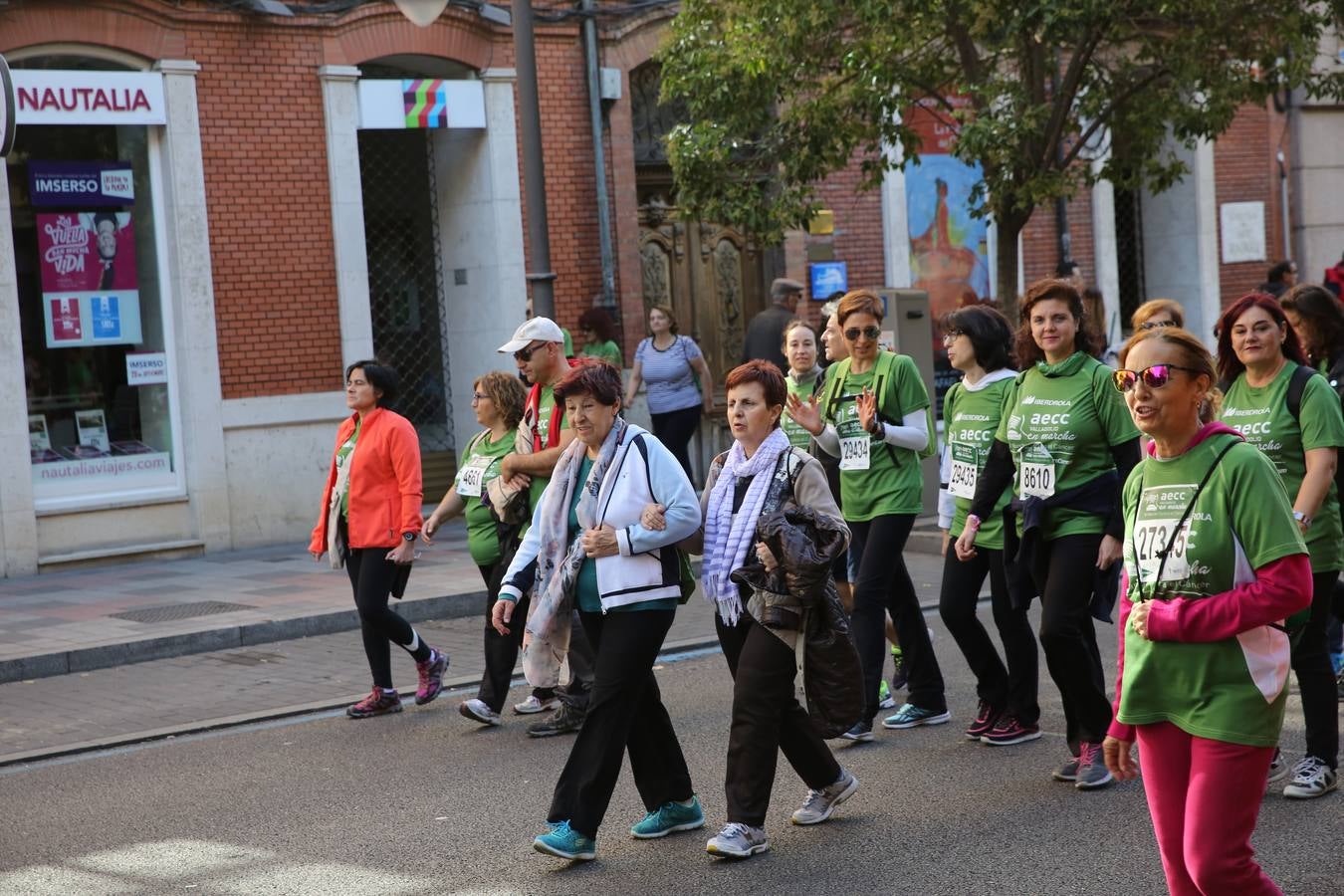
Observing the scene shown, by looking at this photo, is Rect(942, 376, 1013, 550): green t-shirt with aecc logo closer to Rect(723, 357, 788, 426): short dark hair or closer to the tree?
Rect(723, 357, 788, 426): short dark hair

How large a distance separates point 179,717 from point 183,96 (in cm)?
777

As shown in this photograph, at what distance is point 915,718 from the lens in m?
7.77

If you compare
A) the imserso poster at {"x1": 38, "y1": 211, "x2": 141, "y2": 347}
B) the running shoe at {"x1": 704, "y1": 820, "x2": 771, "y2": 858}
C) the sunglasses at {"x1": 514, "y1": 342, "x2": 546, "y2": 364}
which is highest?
the imserso poster at {"x1": 38, "y1": 211, "x2": 141, "y2": 347}

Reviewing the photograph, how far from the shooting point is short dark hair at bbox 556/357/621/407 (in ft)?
19.6

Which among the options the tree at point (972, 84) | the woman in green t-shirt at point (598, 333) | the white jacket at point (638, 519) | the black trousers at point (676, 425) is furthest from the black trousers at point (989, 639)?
the black trousers at point (676, 425)

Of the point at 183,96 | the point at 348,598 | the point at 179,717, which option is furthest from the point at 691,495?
the point at 183,96

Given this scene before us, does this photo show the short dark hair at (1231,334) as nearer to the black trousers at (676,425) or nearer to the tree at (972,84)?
the tree at (972,84)

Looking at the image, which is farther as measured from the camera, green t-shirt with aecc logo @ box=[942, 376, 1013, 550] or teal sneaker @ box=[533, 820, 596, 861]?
green t-shirt with aecc logo @ box=[942, 376, 1013, 550]

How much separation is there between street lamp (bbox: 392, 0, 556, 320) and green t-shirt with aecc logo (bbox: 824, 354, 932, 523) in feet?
18.3

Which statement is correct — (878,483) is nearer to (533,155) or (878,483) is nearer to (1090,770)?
(1090,770)

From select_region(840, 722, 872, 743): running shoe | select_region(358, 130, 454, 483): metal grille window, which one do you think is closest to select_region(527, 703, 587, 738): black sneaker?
select_region(840, 722, 872, 743): running shoe

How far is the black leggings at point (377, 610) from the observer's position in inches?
335

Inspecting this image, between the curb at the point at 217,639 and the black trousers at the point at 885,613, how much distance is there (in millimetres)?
4567

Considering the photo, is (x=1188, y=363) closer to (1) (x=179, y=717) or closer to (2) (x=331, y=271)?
(1) (x=179, y=717)
